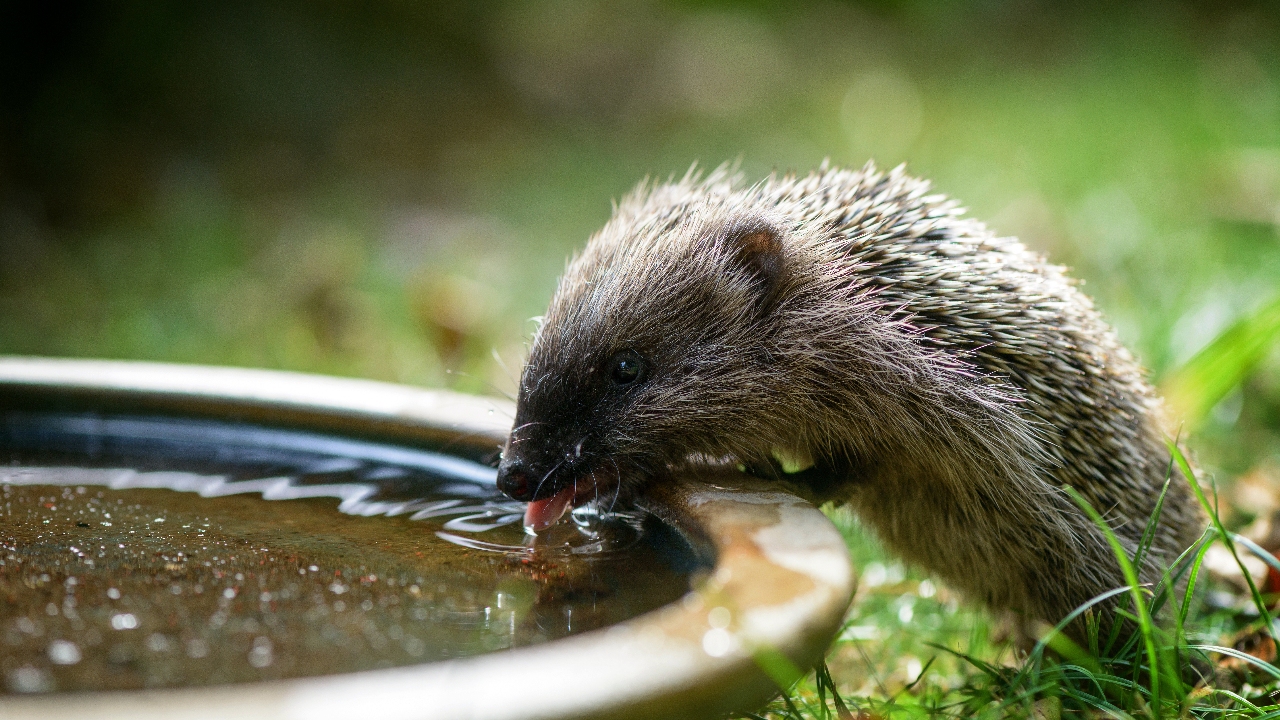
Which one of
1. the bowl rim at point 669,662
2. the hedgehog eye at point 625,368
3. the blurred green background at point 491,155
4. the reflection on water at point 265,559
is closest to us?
the bowl rim at point 669,662

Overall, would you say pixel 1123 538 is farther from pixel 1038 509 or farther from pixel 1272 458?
pixel 1272 458

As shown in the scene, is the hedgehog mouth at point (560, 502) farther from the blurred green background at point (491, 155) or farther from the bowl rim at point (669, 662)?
the blurred green background at point (491, 155)

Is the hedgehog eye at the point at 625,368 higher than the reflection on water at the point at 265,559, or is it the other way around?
the hedgehog eye at the point at 625,368

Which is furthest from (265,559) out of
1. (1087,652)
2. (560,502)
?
(1087,652)

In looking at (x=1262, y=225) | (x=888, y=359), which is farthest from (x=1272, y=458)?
(x=1262, y=225)

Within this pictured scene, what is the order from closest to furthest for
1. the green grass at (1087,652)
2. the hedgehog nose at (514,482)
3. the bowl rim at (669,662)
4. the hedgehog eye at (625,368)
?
the bowl rim at (669,662) → the green grass at (1087,652) → the hedgehog nose at (514,482) → the hedgehog eye at (625,368)

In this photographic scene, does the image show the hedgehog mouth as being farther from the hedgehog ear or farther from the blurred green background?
the blurred green background

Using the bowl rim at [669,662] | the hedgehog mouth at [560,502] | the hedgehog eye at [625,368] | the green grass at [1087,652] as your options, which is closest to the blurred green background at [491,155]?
the green grass at [1087,652]
